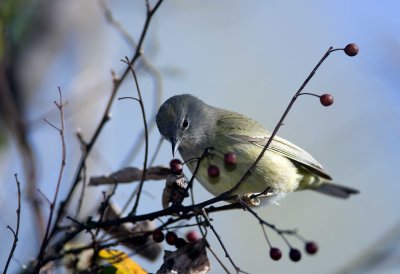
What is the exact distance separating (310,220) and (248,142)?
15.1 feet

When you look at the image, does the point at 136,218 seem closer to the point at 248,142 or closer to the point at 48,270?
the point at 48,270

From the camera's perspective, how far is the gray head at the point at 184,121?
4.70 meters

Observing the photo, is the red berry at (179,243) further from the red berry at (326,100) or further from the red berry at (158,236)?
the red berry at (326,100)

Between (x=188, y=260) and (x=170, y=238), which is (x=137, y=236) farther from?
(x=188, y=260)

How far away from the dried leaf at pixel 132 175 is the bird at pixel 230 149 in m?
0.59

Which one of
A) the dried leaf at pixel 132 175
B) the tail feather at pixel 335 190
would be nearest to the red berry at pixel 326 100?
the dried leaf at pixel 132 175

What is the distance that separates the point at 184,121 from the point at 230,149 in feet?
1.43

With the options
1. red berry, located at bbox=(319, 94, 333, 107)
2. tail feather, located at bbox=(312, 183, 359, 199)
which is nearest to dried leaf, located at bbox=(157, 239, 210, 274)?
red berry, located at bbox=(319, 94, 333, 107)

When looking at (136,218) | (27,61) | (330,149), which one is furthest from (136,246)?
(330,149)

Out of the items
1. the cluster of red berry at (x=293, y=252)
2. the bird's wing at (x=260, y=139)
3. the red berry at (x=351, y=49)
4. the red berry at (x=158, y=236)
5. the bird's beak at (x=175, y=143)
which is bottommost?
the red berry at (x=158, y=236)

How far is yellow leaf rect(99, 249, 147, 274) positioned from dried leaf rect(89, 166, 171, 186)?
1.49 feet

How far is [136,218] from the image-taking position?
315 centimetres

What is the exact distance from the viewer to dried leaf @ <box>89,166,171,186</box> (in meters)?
3.82

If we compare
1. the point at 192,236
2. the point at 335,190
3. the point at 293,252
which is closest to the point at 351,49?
the point at 293,252
